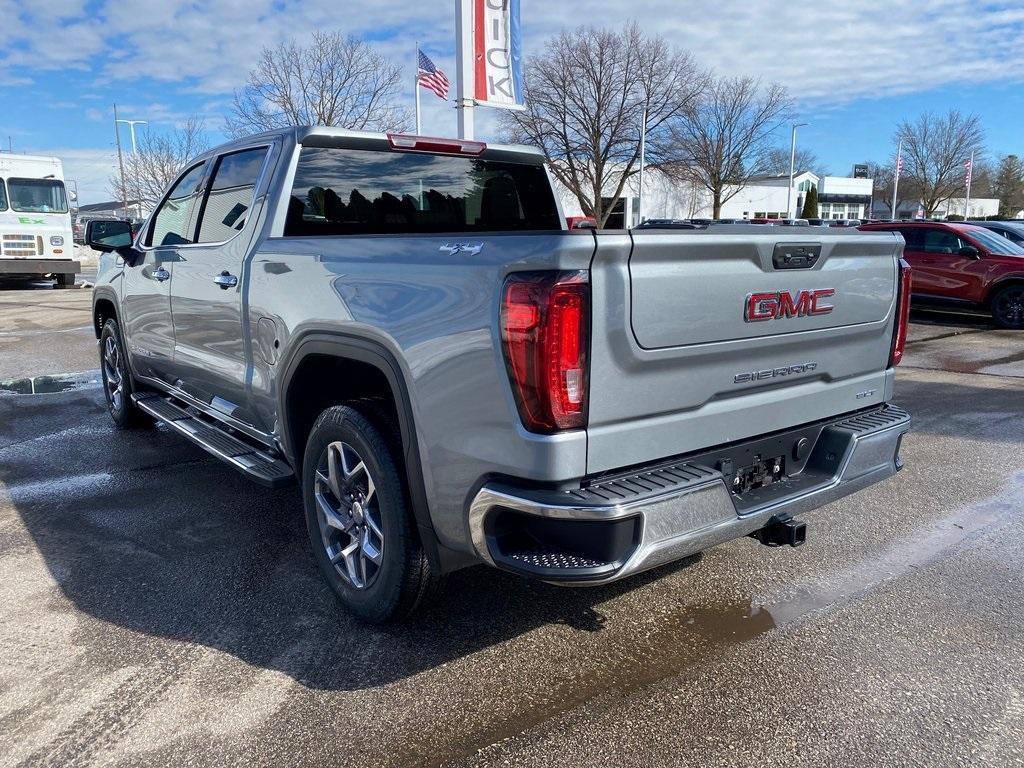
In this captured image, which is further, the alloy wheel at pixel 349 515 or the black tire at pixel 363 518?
the alloy wheel at pixel 349 515

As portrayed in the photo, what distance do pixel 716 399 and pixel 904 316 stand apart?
4.47 feet

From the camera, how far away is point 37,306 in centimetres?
1714

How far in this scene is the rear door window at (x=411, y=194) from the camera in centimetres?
409

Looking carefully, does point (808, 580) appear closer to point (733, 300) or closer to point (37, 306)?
point (733, 300)

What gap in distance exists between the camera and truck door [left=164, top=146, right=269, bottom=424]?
4043 millimetres

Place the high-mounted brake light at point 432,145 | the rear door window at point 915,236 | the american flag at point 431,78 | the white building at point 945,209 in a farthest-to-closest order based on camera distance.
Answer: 1. the white building at point 945,209
2. the american flag at point 431,78
3. the rear door window at point 915,236
4. the high-mounted brake light at point 432,145

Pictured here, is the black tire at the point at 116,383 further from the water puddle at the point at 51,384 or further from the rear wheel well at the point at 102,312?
the water puddle at the point at 51,384

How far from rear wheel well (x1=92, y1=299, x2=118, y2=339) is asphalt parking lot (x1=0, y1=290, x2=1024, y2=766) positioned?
75.2 inches

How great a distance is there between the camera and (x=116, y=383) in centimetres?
660

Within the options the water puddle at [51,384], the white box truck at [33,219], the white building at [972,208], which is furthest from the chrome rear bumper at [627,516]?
the white building at [972,208]

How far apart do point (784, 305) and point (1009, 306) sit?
40.3 feet

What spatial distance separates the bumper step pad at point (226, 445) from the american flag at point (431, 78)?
45.5 feet

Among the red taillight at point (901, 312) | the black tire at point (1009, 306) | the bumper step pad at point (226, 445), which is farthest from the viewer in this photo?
the black tire at point (1009, 306)

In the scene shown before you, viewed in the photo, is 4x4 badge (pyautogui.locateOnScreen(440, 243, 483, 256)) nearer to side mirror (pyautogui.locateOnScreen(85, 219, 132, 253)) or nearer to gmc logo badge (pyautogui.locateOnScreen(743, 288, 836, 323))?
gmc logo badge (pyautogui.locateOnScreen(743, 288, 836, 323))
